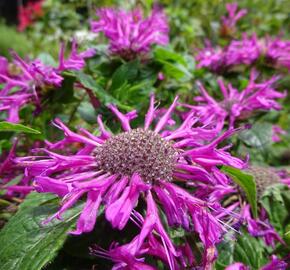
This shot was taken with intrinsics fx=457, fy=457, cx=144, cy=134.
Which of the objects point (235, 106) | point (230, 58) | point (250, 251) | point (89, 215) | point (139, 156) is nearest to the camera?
point (89, 215)

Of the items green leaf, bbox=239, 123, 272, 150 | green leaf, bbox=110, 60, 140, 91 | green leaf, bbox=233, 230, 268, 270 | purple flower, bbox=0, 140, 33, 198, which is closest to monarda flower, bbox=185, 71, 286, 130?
green leaf, bbox=239, 123, 272, 150

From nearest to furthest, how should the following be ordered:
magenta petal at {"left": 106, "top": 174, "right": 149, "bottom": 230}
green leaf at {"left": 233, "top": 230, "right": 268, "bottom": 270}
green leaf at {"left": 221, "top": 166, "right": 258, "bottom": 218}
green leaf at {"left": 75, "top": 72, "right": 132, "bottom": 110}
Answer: magenta petal at {"left": 106, "top": 174, "right": 149, "bottom": 230} → green leaf at {"left": 221, "top": 166, "right": 258, "bottom": 218} → green leaf at {"left": 233, "top": 230, "right": 268, "bottom": 270} → green leaf at {"left": 75, "top": 72, "right": 132, "bottom": 110}

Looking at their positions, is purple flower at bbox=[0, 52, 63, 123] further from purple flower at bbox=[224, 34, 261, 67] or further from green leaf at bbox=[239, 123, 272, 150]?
purple flower at bbox=[224, 34, 261, 67]

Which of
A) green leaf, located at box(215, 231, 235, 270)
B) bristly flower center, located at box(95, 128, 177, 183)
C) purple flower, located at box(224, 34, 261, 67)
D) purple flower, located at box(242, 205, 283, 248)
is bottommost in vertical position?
green leaf, located at box(215, 231, 235, 270)

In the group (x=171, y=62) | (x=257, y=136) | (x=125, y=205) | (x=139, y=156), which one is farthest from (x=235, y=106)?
(x=125, y=205)

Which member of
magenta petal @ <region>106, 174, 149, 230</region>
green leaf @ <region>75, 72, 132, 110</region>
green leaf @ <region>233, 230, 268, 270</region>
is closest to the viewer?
magenta petal @ <region>106, 174, 149, 230</region>

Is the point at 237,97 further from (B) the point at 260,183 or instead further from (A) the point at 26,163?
(A) the point at 26,163

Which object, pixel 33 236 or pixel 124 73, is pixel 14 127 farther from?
pixel 124 73
